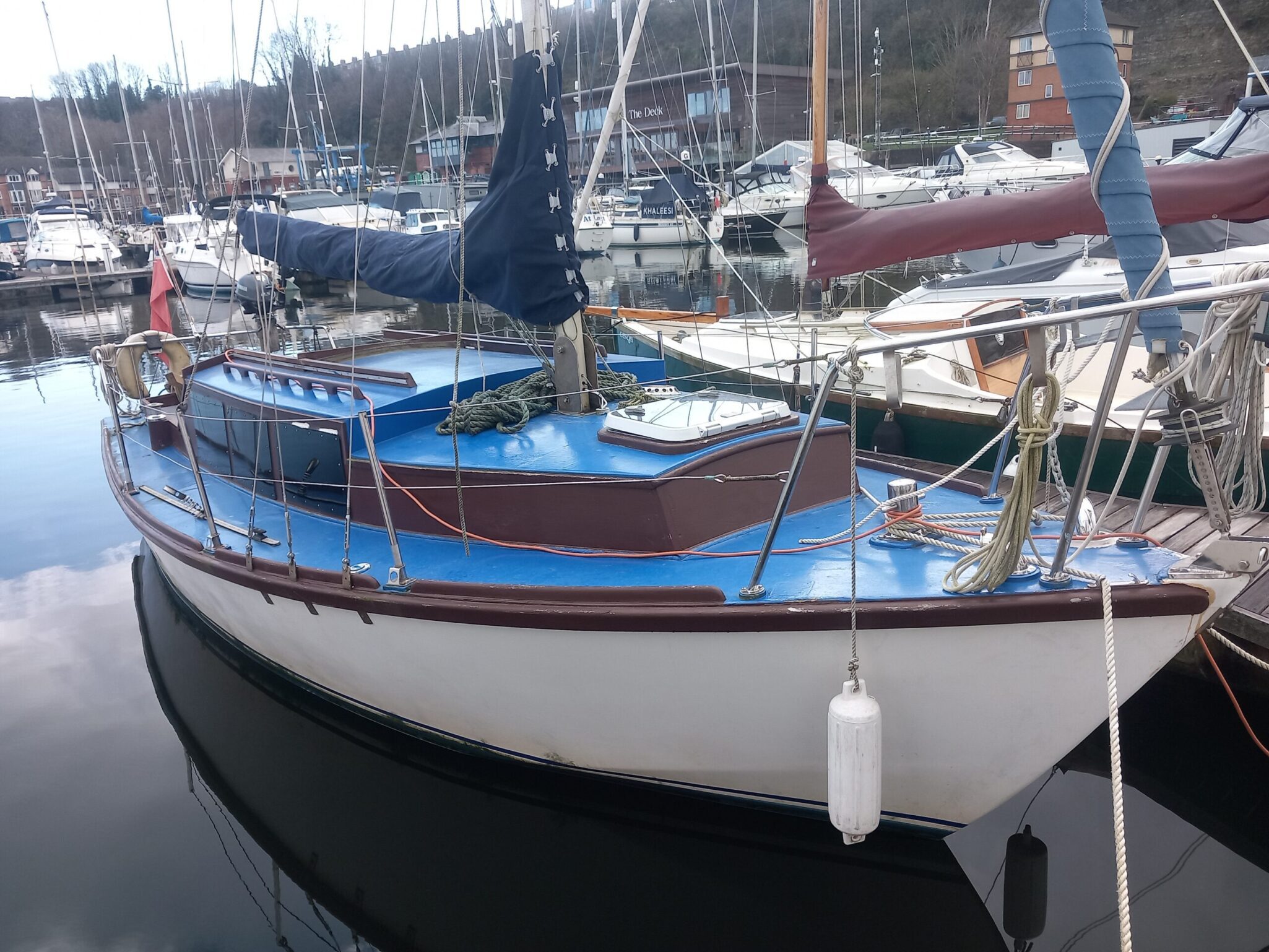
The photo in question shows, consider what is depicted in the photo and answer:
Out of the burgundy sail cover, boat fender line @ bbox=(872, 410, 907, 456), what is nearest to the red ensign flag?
the burgundy sail cover

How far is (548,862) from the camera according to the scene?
4.73 meters

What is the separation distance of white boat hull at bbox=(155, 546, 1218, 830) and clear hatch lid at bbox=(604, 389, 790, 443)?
1299 mm

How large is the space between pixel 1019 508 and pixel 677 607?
1484mm

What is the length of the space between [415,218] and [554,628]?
37155mm

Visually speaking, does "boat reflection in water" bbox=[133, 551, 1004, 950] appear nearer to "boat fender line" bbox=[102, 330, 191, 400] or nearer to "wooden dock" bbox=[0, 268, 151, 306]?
"boat fender line" bbox=[102, 330, 191, 400]

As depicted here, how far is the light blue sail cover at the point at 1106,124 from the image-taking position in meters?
3.33

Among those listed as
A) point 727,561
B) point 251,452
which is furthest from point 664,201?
point 727,561

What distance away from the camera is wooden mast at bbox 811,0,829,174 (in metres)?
8.98

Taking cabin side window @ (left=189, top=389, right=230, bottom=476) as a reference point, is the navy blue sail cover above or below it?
above

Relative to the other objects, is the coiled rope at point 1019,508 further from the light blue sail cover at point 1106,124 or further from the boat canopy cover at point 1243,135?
the boat canopy cover at point 1243,135

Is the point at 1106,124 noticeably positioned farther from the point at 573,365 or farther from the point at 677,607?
the point at 573,365

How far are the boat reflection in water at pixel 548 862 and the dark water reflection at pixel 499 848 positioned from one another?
0.04 feet

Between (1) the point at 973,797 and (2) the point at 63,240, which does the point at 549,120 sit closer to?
(1) the point at 973,797

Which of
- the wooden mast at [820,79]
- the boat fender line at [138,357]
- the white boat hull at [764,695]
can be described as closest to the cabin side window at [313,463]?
the white boat hull at [764,695]
